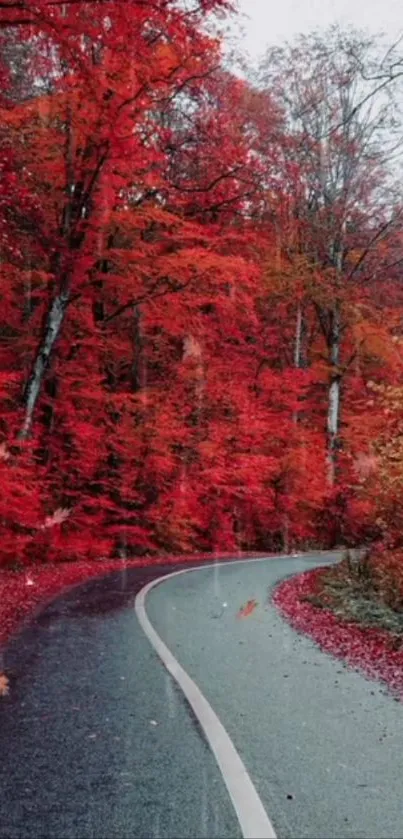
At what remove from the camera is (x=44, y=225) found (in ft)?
49.1

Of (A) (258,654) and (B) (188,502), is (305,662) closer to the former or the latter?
(A) (258,654)

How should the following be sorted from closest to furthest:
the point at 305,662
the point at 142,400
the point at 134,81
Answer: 1. the point at 305,662
2. the point at 134,81
3. the point at 142,400

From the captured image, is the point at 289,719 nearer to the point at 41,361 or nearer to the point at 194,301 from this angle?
the point at 41,361

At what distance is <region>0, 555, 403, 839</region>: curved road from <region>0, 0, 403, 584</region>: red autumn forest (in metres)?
5.14

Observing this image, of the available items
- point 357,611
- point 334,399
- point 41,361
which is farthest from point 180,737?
point 334,399

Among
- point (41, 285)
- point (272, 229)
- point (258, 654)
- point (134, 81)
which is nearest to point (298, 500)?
point (272, 229)

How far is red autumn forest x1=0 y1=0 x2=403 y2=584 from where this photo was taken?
13.4 m

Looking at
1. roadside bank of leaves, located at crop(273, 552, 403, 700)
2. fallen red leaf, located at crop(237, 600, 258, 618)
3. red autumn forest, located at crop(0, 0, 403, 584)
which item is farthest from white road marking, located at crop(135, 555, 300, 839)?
red autumn forest, located at crop(0, 0, 403, 584)

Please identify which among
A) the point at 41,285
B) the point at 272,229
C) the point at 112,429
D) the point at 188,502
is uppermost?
the point at 272,229

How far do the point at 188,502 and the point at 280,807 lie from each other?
1791 centimetres

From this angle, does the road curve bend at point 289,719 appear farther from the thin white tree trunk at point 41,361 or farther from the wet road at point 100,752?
the thin white tree trunk at point 41,361

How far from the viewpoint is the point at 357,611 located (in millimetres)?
10641

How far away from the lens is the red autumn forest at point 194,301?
13.4 metres

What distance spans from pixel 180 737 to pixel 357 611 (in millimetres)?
6728
